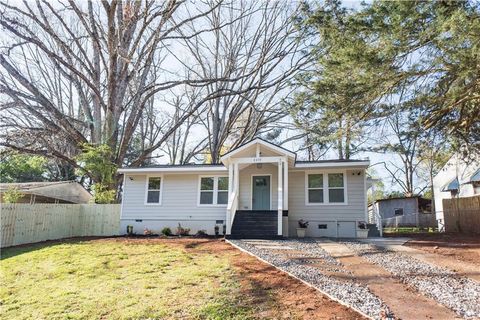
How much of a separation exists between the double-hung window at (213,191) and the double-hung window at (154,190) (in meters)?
1.92

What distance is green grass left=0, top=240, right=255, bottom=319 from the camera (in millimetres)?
4613

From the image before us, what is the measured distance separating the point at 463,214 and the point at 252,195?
29.6 feet

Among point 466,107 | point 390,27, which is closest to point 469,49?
point 390,27

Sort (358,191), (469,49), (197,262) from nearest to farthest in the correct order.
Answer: (469,49) → (197,262) → (358,191)

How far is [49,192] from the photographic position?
20.7 m

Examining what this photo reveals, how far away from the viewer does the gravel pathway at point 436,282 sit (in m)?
4.33

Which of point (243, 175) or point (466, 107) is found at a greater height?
point (466, 107)

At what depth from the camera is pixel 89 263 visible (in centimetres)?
754

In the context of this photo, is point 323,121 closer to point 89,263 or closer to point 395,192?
point 89,263

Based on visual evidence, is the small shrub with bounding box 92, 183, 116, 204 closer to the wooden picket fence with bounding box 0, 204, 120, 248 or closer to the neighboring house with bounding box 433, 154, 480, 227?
the wooden picket fence with bounding box 0, 204, 120, 248

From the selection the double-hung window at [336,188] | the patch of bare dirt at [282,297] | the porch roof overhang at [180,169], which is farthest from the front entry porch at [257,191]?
the patch of bare dirt at [282,297]

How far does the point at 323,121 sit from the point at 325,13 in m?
3.10

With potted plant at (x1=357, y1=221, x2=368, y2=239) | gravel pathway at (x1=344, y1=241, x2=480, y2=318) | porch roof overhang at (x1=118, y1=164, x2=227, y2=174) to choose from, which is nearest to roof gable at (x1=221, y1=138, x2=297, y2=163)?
porch roof overhang at (x1=118, y1=164, x2=227, y2=174)

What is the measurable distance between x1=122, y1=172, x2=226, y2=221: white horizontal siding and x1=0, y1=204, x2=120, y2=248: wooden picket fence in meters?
0.86
